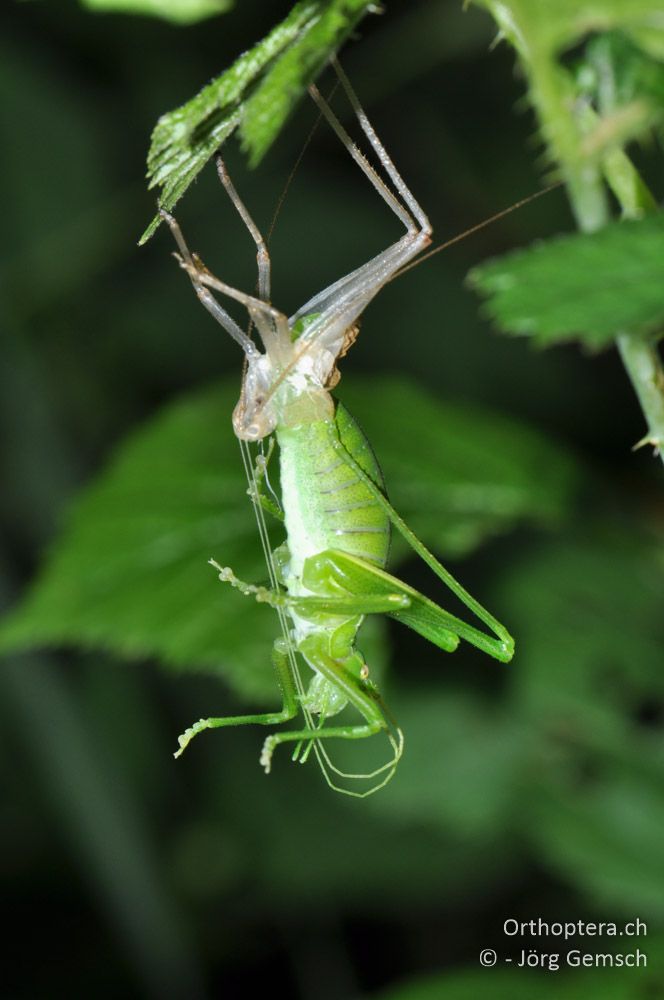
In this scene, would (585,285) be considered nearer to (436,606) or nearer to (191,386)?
(436,606)

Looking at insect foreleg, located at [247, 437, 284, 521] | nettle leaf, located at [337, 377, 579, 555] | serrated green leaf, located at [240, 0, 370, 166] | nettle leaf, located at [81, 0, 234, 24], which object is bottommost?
nettle leaf, located at [337, 377, 579, 555]

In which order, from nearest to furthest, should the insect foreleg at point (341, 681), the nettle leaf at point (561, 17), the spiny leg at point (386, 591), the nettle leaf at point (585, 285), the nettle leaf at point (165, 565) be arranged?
1. the nettle leaf at point (561, 17)
2. the nettle leaf at point (585, 285)
3. the spiny leg at point (386, 591)
4. the insect foreleg at point (341, 681)
5. the nettle leaf at point (165, 565)

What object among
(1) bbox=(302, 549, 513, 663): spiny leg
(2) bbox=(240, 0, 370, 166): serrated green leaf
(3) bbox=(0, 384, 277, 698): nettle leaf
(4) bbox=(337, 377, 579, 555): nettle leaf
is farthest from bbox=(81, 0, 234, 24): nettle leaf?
(4) bbox=(337, 377, 579, 555): nettle leaf

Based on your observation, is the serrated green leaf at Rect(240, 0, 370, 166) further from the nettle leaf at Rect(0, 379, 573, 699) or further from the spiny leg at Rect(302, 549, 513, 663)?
the nettle leaf at Rect(0, 379, 573, 699)

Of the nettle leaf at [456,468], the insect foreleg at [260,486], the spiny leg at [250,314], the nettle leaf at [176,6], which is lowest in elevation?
the nettle leaf at [456,468]

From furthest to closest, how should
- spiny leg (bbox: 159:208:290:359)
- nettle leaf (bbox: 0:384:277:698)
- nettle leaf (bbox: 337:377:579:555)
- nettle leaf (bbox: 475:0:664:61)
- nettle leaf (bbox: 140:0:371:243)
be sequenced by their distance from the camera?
1. nettle leaf (bbox: 337:377:579:555)
2. nettle leaf (bbox: 0:384:277:698)
3. spiny leg (bbox: 159:208:290:359)
4. nettle leaf (bbox: 140:0:371:243)
5. nettle leaf (bbox: 475:0:664:61)

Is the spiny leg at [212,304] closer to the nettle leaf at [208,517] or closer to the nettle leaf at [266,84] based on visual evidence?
the nettle leaf at [266,84]

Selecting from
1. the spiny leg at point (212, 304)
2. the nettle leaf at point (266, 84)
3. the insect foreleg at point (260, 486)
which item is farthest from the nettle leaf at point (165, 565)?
the nettle leaf at point (266, 84)
